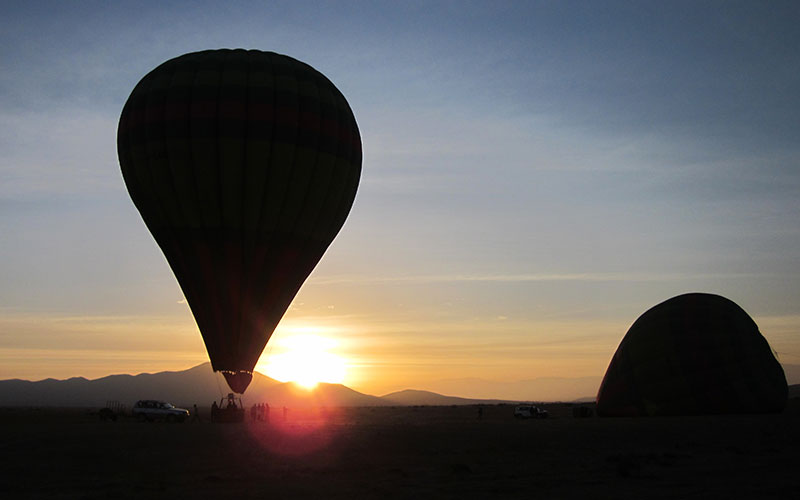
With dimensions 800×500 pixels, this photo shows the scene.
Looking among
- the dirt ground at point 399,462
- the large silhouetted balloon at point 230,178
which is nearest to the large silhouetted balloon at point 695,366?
the dirt ground at point 399,462

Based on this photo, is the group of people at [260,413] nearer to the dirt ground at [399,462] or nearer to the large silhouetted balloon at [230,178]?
the dirt ground at [399,462]

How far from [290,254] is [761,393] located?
27424mm

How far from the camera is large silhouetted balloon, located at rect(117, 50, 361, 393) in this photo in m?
32.6

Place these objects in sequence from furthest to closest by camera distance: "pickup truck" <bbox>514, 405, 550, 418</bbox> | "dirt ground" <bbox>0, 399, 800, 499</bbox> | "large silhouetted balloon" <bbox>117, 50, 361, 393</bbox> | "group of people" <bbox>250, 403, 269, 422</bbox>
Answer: "pickup truck" <bbox>514, 405, 550, 418</bbox>
"group of people" <bbox>250, 403, 269, 422</bbox>
"large silhouetted balloon" <bbox>117, 50, 361, 393</bbox>
"dirt ground" <bbox>0, 399, 800, 499</bbox>

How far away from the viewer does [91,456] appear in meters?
25.5

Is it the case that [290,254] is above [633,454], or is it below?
above

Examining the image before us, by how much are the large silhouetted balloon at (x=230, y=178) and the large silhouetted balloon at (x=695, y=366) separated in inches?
857

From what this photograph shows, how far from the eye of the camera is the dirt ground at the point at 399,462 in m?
20.6

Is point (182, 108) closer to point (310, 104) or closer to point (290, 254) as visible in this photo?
point (310, 104)

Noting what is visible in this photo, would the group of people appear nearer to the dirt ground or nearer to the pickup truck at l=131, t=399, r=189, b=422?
the pickup truck at l=131, t=399, r=189, b=422

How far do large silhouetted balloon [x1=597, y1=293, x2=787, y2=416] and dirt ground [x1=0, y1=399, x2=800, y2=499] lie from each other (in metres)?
5.75

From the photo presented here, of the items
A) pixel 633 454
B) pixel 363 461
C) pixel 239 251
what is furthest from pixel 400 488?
pixel 239 251

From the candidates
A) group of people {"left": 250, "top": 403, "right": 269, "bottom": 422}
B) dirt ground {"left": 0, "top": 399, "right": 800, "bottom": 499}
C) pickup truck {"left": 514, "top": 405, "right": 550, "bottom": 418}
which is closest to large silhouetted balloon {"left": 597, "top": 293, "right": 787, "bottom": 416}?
dirt ground {"left": 0, "top": 399, "right": 800, "bottom": 499}

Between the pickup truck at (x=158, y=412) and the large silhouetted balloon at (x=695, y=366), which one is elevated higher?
the large silhouetted balloon at (x=695, y=366)
